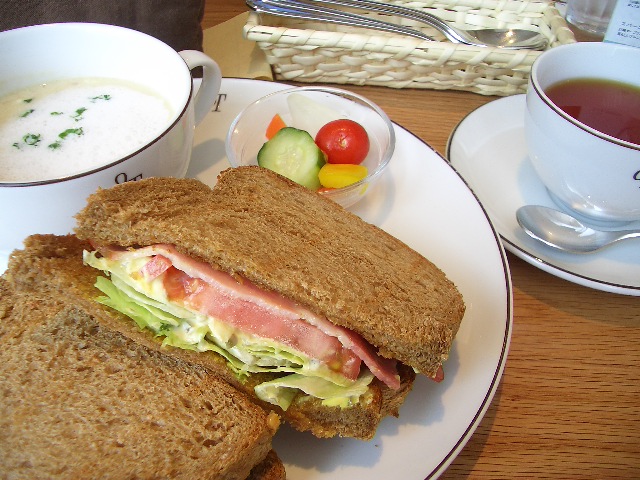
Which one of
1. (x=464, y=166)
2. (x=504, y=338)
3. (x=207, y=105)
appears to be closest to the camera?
(x=504, y=338)

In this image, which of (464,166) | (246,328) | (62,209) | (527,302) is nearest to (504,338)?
(527,302)

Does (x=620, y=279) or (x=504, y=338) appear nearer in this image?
(x=504, y=338)

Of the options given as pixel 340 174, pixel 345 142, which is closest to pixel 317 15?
pixel 345 142

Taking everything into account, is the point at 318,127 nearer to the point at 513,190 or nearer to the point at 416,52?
the point at 416,52

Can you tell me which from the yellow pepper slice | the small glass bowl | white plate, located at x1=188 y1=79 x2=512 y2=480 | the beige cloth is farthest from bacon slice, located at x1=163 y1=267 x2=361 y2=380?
the beige cloth

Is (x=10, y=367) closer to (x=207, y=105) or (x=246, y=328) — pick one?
(x=246, y=328)

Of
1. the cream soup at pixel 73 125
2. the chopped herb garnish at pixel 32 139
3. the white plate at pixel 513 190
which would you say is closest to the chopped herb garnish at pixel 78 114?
the cream soup at pixel 73 125
